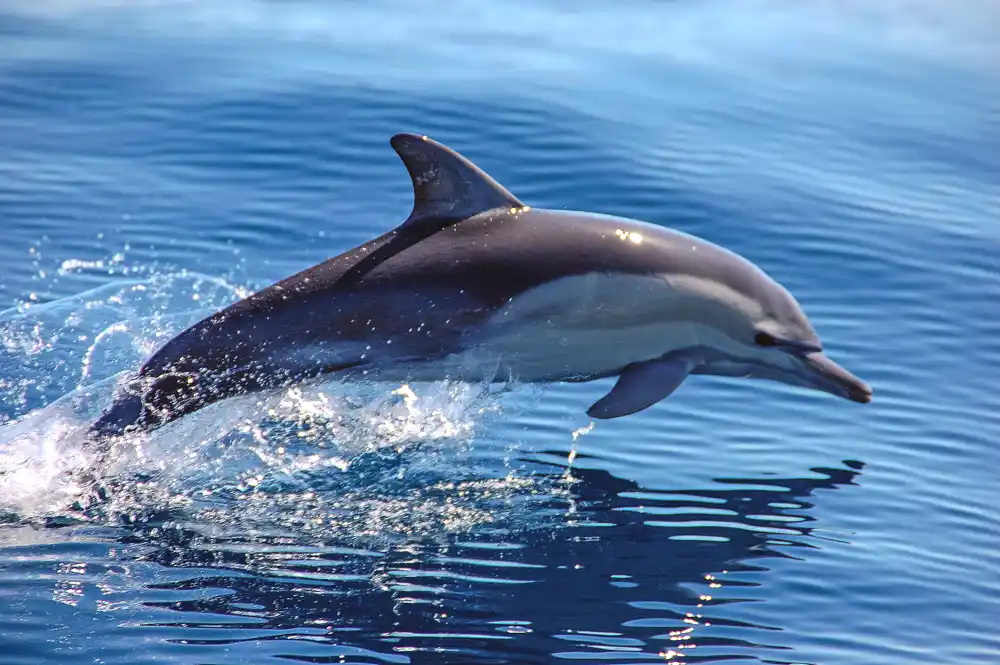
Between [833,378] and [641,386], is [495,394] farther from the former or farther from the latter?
[833,378]

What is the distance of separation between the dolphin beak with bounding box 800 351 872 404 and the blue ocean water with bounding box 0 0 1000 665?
32 centimetres

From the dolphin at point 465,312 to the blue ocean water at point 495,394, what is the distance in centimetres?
40

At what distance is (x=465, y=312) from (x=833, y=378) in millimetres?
2607

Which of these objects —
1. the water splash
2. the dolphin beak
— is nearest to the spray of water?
the water splash

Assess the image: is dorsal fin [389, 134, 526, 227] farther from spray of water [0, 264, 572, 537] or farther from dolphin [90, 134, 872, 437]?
spray of water [0, 264, 572, 537]

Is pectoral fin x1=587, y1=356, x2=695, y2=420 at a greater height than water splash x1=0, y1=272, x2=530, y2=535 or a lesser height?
greater

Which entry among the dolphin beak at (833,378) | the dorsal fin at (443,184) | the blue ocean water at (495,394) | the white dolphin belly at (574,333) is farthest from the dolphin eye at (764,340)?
the dorsal fin at (443,184)

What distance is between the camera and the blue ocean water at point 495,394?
668 cm

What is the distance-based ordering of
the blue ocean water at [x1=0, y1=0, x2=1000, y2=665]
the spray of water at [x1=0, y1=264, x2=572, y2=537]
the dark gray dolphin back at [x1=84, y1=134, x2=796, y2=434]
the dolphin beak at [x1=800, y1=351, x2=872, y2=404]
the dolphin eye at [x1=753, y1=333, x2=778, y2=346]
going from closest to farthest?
the blue ocean water at [x1=0, y1=0, x2=1000, y2=665] < the spray of water at [x1=0, y1=264, x2=572, y2=537] < the dark gray dolphin back at [x1=84, y1=134, x2=796, y2=434] < the dolphin eye at [x1=753, y1=333, x2=778, y2=346] < the dolphin beak at [x1=800, y1=351, x2=872, y2=404]

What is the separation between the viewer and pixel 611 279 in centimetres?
828

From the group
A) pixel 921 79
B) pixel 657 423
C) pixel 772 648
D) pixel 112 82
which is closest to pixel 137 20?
pixel 112 82

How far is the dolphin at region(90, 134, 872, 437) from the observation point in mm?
7918

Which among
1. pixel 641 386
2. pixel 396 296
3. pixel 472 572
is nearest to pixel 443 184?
pixel 396 296

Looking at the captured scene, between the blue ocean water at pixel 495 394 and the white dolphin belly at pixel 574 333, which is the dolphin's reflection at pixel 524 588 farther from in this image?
the white dolphin belly at pixel 574 333
